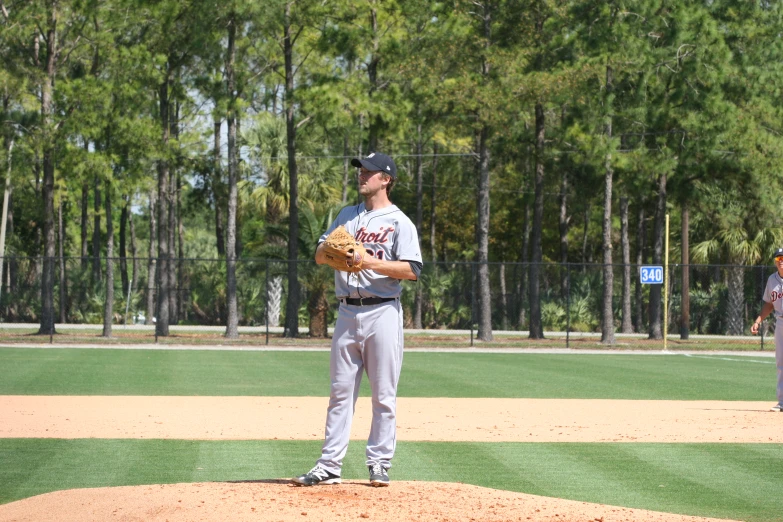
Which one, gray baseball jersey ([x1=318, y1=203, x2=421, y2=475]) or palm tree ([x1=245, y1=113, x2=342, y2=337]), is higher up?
palm tree ([x1=245, y1=113, x2=342, y2=337])

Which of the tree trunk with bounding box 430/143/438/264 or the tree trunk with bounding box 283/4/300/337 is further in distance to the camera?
the tree trunk with bounding box 430/143/438/264

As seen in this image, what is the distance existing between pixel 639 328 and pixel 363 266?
4223 cm

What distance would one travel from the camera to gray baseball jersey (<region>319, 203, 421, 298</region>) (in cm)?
689

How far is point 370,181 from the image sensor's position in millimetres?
7059

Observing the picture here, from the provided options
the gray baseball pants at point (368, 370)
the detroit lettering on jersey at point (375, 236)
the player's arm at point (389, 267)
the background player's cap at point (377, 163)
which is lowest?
the gray baseball pants at point (368, 370)

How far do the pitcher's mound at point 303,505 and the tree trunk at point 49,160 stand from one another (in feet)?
81.4

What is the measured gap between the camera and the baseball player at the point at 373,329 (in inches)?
271

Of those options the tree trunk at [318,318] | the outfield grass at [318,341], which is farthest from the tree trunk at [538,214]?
the tree trunk at [318,318]

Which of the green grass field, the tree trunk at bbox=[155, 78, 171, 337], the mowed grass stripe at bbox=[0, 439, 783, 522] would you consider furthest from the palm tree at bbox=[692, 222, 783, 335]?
the mowed grass stripe at bbox=[0, 439, 783, 522]

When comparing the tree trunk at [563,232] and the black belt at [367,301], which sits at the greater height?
the tree trunk at [563,232]

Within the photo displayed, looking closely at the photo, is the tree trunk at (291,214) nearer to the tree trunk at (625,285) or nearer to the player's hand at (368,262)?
the tree trunk at (625,285)

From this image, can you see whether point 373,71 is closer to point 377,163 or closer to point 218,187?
point 218,187

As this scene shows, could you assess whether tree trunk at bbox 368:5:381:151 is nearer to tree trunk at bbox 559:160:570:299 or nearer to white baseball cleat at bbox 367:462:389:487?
tree trunk at bbox 559:160:570:299

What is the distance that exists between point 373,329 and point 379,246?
562mm
